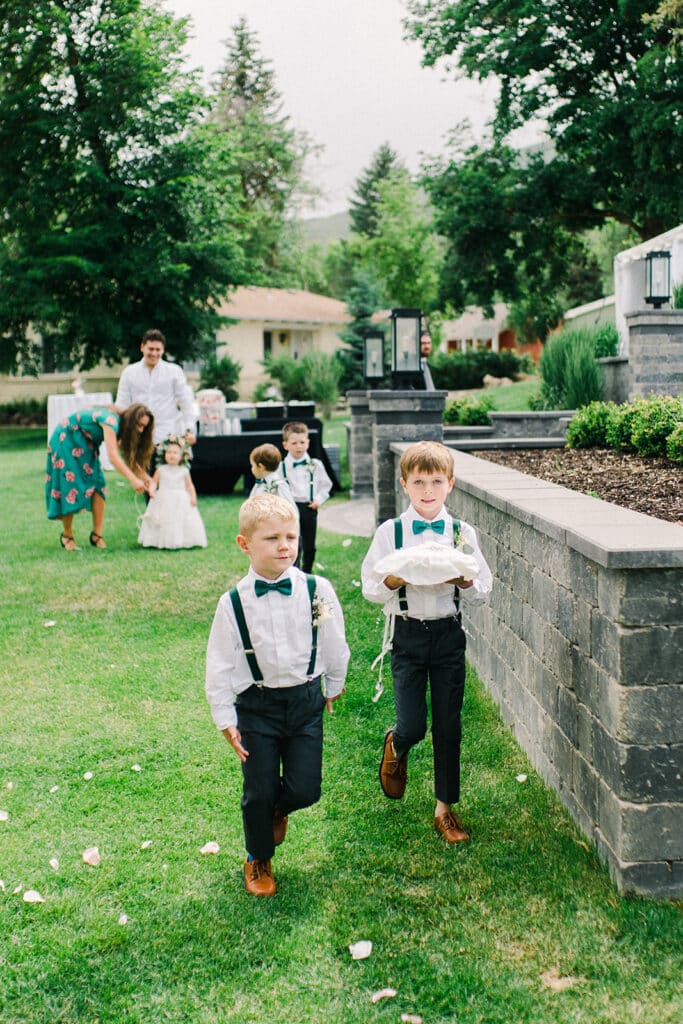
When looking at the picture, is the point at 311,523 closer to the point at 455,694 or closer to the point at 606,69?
the point at 455,694

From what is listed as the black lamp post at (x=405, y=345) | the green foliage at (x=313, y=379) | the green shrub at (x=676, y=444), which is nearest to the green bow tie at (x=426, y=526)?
the green shrub at (x=676, y=444)

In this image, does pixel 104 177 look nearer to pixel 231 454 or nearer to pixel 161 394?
pixel 231 454

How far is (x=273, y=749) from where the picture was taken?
3.34 meters

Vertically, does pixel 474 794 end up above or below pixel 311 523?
below

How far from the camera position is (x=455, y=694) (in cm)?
377

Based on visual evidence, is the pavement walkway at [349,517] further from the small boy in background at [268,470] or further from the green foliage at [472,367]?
the green foliage at [472,367]

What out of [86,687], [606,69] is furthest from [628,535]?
[606,69]

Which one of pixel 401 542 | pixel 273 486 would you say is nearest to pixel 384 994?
pixel 401 542

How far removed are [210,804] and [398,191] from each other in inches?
1976

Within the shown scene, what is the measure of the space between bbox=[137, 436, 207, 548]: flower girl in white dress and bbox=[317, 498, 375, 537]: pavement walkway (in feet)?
5.62

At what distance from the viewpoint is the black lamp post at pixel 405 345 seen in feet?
37.2

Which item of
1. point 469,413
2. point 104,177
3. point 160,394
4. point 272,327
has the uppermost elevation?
point 104,177

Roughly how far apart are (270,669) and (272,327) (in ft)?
139

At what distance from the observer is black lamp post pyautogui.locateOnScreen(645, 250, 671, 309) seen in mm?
13055
